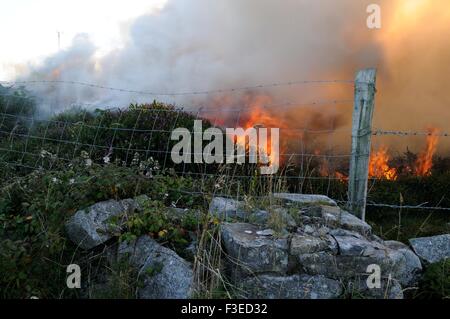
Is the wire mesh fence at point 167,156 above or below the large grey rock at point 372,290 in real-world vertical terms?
above

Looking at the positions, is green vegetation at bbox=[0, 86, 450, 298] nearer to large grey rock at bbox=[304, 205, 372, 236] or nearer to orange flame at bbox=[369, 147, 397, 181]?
orange flame at bbox=[369, 147, 397, 181]

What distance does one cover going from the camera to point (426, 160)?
8172 millimetres

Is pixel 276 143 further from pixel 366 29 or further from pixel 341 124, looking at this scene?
pixel 366 29

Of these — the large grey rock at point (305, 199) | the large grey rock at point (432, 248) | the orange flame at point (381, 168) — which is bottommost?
the large grey rock at point (432, 248)

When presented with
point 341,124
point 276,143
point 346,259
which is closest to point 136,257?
point 346,259

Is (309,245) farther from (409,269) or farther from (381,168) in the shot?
(381,168)

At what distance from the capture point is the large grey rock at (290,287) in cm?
404

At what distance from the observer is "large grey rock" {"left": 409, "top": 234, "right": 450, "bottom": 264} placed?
189 inches

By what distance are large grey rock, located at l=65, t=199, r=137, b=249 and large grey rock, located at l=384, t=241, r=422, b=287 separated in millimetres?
2485

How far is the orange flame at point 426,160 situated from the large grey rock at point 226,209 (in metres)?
3.72

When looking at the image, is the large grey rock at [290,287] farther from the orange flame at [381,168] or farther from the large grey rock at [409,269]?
the orange flame at [381,168]

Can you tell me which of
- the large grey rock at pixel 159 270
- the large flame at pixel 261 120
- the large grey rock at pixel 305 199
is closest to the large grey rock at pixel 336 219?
the large grey rock at pixel 305 199

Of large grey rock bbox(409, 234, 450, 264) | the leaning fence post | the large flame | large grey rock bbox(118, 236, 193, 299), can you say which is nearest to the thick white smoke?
the large flame

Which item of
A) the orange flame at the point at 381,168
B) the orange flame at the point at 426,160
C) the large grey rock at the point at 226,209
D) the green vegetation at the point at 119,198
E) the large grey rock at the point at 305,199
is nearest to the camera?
the green vegetation at the point at 119,198
